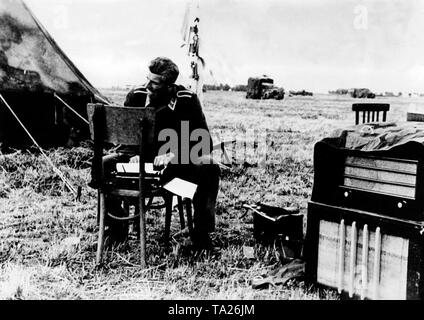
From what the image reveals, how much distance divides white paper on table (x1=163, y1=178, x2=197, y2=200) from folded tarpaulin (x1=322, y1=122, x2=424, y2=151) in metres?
1.13

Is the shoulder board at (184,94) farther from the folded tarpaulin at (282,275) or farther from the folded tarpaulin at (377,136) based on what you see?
the folded tarpaulin at (282,275)

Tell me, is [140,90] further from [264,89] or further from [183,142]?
[264,89]

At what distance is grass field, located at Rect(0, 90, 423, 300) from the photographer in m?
3.35

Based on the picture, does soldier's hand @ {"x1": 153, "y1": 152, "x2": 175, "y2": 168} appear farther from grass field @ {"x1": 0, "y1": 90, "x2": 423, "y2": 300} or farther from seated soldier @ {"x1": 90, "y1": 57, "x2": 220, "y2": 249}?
grass field @ {"x1": 0, "y1": 90, "x2": 423, "y2": 300}

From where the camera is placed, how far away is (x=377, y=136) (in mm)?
2986

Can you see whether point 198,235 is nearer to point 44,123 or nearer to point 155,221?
point 155,221

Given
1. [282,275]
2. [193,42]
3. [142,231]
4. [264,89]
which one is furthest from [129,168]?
[264,89]

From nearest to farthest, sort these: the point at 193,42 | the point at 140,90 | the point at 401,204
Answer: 1. the point at 401,204
2. the point at 140,90
3. the point at 193,42

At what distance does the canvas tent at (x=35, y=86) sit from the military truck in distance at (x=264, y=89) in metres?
15.4

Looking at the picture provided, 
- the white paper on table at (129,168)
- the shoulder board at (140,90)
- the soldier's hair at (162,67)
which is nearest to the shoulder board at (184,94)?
the soldier's hair at (162,67)

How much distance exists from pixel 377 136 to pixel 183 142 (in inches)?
62.5

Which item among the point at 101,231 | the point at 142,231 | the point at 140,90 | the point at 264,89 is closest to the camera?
the point at 142,231

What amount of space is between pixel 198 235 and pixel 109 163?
935 mm

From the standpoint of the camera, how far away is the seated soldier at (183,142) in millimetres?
3930
